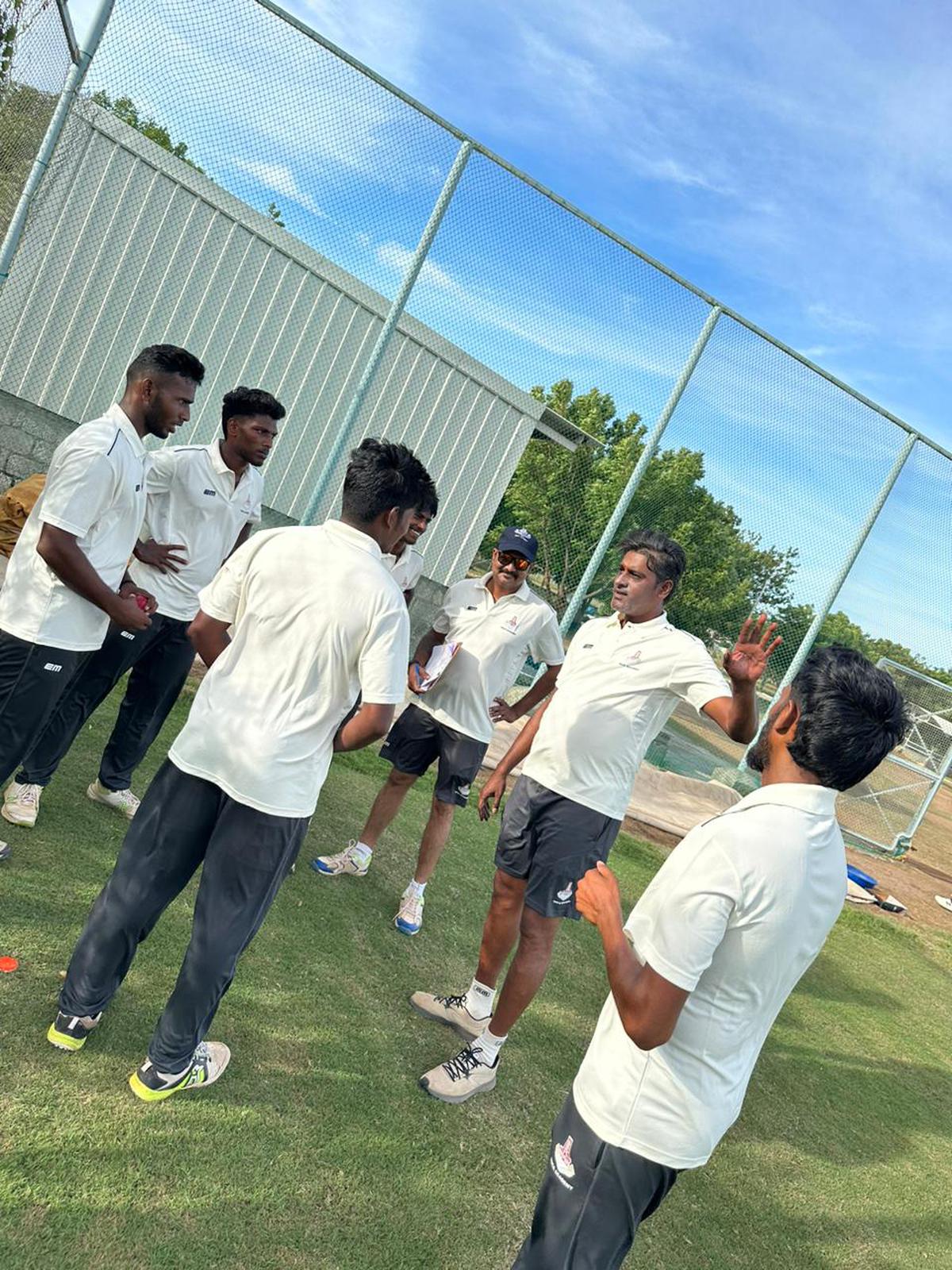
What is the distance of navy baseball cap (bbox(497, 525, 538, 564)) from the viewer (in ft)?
14.1

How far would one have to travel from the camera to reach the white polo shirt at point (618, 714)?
3.26 metres

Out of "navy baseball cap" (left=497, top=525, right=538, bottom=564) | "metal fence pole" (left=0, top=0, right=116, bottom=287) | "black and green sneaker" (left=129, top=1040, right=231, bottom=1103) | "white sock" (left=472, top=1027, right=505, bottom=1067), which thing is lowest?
"black and green sneaker" (left=129, top=1040, right=231, bottom=1103)

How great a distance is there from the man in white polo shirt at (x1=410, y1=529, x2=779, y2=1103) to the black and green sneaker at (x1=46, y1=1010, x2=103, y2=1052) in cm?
115

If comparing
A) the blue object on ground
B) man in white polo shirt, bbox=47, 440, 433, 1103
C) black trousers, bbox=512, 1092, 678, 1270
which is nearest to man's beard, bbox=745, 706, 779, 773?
black trousers, bbox=512, 1092, 678, 1270

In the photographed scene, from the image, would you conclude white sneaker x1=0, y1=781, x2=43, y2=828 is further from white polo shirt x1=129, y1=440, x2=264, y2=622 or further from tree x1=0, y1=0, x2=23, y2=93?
tree x1=0, y1=0, x2=23, y2=93

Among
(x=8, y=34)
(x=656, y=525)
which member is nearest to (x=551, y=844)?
(x=656, y=525)

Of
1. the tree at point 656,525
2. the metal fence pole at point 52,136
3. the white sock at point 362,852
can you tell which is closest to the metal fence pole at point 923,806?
the tree at point 656,525

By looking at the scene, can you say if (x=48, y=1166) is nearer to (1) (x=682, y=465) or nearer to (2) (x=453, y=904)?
(2) (x=453, y=904)

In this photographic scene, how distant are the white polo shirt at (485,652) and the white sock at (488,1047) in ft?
4.44

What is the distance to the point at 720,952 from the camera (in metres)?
1.72

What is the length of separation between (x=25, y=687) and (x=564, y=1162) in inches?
91.7

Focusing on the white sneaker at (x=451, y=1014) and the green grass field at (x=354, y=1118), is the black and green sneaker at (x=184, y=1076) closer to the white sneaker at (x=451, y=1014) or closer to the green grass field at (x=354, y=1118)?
the green grass field at (x=354, y=1118)

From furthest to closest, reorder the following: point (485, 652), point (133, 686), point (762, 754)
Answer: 1. point (485, 652)
2. point (133, 686)
3. point (762, 754)

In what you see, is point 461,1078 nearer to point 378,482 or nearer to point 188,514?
point 378,482
